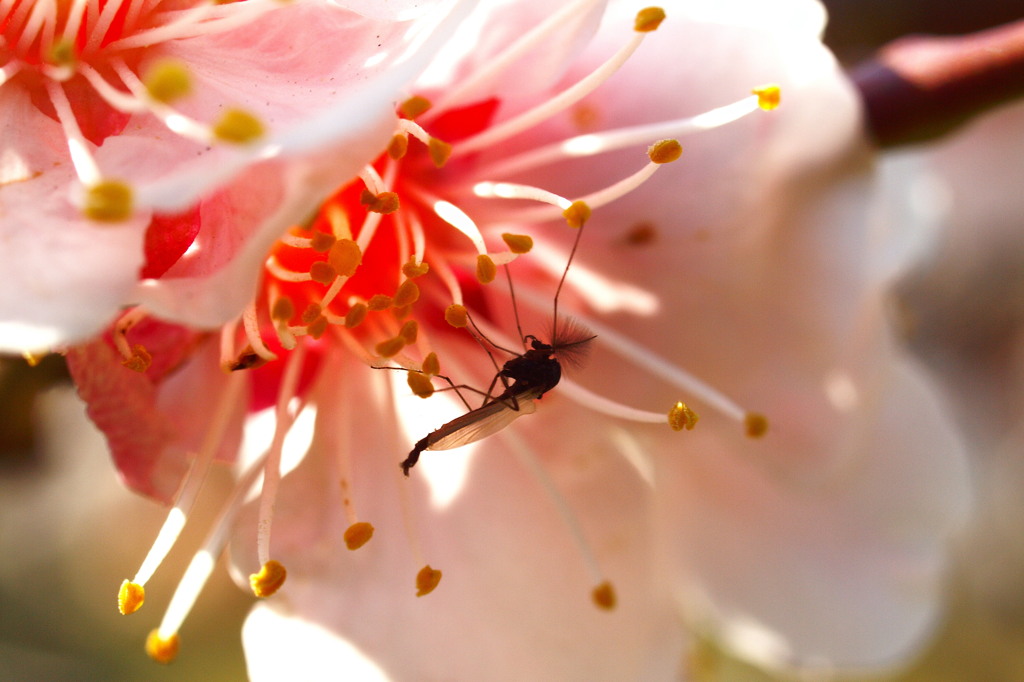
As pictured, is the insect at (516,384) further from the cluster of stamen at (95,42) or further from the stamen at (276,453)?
the cluster of stamen at (95,42)

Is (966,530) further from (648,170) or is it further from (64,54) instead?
(64,54)

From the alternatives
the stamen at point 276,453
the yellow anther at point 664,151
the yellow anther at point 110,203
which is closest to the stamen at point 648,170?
the yellow anther at point 664,151

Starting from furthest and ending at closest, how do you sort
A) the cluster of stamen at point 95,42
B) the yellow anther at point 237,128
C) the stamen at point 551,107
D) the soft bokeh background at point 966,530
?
the soft bokeh background at point 966,530
the stamen at point 551,107
the cluster of stamen at point 95,42
the yellow anther at point 237,128

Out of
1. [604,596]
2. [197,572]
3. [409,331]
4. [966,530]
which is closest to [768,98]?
[409,331]

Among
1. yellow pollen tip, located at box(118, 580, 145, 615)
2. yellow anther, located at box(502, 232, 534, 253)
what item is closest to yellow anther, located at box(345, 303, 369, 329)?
yellow anther, located at box(502, 232, 534, 253)

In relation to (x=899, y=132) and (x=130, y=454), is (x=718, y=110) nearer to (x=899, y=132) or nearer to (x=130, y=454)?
(x=899, y=132)

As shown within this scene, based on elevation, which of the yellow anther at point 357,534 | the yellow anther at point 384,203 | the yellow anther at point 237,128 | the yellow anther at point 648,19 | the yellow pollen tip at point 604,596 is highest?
the yellow anther at point 237,128

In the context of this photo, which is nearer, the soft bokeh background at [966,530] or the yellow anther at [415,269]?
the yellow anther at [415,269]
